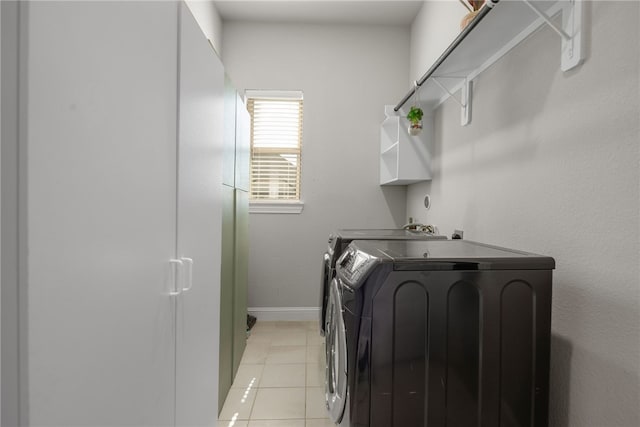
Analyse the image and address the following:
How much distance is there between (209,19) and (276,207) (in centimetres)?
172

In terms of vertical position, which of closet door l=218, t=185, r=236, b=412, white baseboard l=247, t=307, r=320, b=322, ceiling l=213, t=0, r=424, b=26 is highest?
ceiling l=213, t=0, r=424, b=26

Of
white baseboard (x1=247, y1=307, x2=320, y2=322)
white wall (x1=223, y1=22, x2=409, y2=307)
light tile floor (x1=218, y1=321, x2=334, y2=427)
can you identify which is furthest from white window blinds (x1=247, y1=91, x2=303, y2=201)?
light tile floor (x1=218, y1=321, x2=334, y2=427)

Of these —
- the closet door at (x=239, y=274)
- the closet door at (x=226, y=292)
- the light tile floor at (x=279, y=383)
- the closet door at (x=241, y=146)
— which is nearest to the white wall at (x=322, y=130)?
the light tile floor at (x=279, y=383)

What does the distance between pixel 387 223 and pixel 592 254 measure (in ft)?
7.68

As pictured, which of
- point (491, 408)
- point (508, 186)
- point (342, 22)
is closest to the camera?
point (491, 408)

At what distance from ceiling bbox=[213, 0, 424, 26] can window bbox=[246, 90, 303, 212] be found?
0.72 meters

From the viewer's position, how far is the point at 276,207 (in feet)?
10.8

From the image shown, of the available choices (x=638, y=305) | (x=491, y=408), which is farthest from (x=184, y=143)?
(x=638, y=305)

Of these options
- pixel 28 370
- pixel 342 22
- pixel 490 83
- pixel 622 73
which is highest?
pixel 342 22

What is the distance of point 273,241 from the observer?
3.31 meters

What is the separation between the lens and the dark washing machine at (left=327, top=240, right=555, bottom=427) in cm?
94

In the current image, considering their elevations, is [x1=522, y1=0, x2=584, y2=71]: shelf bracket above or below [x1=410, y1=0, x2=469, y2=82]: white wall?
below

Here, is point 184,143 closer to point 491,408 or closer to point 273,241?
point 491,408

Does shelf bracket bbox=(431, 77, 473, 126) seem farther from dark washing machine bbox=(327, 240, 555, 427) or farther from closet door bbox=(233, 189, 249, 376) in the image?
closet door bbox=(233, 189, 249, 376)
